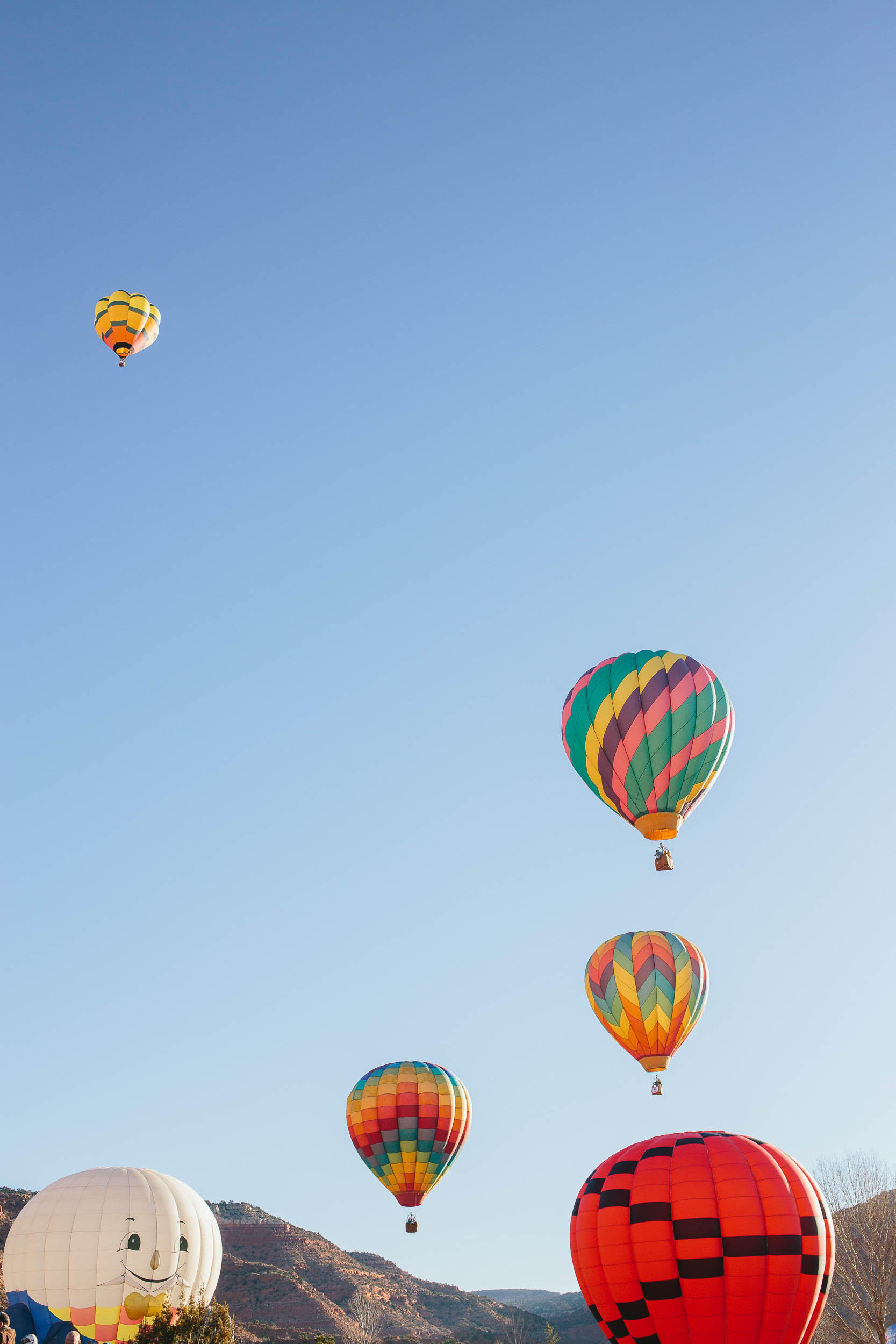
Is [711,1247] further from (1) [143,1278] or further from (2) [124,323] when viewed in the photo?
(2) [124,323]

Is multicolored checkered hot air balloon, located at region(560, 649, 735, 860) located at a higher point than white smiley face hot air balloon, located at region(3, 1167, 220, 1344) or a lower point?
higher

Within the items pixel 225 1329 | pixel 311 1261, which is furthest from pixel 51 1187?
pixel 311 1261

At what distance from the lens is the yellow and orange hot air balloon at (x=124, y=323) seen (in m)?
40.8

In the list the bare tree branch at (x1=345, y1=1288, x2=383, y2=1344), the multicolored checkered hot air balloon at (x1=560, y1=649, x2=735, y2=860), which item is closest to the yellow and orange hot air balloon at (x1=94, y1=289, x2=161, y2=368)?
the multicolored checkered hot air balloon at (x1=560, y1=649, x2=735, y2=860)

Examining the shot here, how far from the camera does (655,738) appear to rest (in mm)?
30406

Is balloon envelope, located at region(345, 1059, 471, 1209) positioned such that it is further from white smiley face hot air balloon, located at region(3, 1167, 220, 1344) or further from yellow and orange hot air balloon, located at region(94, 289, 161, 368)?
yellow and orange hot air balloon, located at region(94, 289, 161, 368)

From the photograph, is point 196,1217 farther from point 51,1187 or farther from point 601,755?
point 601,755

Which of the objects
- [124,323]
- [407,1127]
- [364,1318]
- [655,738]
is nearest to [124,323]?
[124,323]

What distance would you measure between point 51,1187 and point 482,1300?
80.6m

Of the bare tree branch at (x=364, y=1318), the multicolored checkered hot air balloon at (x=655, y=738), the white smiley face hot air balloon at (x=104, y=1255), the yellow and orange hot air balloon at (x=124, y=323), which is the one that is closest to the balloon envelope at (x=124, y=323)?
the yellow and orange hot air balloon at (x=124, y=323)

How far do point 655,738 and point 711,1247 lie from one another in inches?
486

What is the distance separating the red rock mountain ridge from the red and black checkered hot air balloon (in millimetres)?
56098

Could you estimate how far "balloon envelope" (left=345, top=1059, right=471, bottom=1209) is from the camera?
131 ft

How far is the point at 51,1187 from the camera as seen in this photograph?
94.9ft
